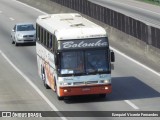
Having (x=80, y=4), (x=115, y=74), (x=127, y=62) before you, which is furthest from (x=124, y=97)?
(x=80, y=4)

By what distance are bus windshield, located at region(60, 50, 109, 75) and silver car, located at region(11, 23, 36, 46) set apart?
2095 centimetres

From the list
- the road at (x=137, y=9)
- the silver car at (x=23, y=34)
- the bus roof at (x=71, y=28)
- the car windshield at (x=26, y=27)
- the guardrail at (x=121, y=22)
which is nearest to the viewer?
the bus roof at (x=71, y=28)

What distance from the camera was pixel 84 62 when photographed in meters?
26.1

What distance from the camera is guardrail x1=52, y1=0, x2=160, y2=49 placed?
121ft

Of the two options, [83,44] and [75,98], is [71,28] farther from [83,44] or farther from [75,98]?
[75,98]

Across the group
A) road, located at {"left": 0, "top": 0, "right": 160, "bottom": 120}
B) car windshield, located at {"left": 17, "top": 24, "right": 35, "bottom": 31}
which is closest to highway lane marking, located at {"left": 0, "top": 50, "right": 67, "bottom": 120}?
road, located at {"left": 0, "top": 0, "right": 160, "bottom": 120}

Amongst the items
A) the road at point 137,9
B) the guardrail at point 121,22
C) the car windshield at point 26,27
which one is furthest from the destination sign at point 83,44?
the road at point 137,9

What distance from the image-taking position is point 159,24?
5691cm

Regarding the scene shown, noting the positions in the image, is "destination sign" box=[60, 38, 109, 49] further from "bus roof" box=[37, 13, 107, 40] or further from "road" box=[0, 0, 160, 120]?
"road" box=[0, 0, 160, 120]

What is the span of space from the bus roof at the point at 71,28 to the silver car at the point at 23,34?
16.9 m

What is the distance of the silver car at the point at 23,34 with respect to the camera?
46.8 metres

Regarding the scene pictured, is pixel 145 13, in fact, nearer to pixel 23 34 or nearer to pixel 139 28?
pixel 23 34

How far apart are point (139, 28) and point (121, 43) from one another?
335 cm

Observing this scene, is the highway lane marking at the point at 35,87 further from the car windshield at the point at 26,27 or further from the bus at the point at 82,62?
the car windshield at the point at 26,27
